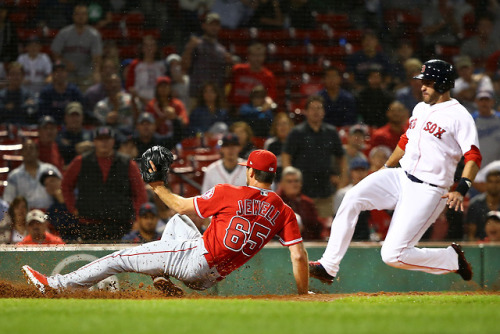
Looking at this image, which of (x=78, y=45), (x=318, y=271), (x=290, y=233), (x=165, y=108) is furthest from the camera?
(x=78, y=45)

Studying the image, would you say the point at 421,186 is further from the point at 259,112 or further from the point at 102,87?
the point at 102,87

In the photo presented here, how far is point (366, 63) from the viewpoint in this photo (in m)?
11.3

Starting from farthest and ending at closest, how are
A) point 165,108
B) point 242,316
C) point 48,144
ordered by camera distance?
point 165,108
point 48,144
point 242,316

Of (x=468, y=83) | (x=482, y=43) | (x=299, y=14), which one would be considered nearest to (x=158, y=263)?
(x=468, y=83)

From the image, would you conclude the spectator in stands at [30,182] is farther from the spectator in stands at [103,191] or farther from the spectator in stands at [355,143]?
the spectator in stands at [355,143]

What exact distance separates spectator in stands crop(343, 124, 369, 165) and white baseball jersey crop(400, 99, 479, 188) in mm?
3118

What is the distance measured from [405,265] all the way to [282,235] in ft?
3.52

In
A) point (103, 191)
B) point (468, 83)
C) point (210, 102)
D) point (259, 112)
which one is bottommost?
point (103, 191)

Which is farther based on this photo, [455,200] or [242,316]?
[455,200]

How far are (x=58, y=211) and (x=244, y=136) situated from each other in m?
2.30

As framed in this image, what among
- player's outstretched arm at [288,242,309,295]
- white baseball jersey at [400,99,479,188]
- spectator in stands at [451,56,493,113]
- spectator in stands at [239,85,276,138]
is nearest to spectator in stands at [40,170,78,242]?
spectator in stands at [239,85,276,138]

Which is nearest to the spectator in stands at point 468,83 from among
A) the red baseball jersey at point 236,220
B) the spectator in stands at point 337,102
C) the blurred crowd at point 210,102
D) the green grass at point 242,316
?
the blurred crowd at point 210,102

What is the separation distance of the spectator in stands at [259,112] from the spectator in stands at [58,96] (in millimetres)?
2093

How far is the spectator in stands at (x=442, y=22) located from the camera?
1234 centimetres
